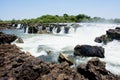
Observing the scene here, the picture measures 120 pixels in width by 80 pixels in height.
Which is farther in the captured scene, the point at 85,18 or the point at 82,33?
the point at 85,18

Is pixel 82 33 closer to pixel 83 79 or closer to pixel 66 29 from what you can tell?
pixel 66 29

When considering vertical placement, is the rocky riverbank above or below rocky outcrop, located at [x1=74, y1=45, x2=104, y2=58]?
above

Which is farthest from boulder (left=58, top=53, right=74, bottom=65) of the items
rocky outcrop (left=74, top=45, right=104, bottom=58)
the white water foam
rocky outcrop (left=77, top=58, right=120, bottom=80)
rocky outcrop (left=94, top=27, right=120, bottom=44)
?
rocky outcrop (left=94, top=27, right=120, bottom=44)

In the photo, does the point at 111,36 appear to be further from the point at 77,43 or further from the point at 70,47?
the point at 70,47

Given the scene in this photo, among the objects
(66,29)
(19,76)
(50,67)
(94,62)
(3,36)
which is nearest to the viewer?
(19,76)

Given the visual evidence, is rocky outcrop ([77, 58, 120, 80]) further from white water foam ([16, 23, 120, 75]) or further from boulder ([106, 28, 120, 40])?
boulder ([106, 28, 120, 40])

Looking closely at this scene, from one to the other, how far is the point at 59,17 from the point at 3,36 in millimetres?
79101

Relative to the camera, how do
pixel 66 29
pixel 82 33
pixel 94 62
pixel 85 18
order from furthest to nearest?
pixel 85 18
pixel 66 29
pixel 82 33
pixel 94 62

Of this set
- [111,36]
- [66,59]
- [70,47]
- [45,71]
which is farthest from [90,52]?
[111,36]

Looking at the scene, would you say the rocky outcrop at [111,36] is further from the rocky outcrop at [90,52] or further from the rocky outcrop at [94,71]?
the rocky outcrop at [94,71]

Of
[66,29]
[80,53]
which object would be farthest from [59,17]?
[80,53]

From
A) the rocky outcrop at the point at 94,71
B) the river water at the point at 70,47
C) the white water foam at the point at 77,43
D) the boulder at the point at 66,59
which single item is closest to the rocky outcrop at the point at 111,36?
the river water at the point at 70,47

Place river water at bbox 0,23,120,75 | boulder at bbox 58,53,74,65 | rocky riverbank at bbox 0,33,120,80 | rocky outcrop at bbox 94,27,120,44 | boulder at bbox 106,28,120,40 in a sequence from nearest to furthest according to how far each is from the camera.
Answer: rocky riverbank at bbox 0,33,120,80 → boulder at bbox 58,53,74,65 → river water at bbox 0,23,120,75 → boulder at bbox 106,28,120,40 → rocky outcrop at bbox 94,27,120,44

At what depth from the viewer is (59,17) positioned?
11000 centimetres
